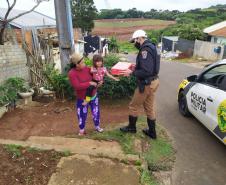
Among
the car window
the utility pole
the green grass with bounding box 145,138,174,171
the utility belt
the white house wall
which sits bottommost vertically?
the white house wall

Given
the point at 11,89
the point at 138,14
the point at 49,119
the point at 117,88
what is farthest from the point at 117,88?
the point at 138,14

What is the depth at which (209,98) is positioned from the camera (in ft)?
16.1

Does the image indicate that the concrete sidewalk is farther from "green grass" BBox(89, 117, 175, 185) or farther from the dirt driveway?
the dirt driveway

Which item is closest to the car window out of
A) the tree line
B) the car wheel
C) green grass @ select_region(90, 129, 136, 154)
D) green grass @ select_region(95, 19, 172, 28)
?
the car wheel

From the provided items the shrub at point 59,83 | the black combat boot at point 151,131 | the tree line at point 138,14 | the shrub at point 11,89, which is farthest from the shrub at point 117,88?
the tree line at point 138,14

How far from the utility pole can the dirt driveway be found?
1.38 meters

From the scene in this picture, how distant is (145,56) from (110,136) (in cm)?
158

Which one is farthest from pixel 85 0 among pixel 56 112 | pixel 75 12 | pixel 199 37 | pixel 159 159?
pixel 159 159

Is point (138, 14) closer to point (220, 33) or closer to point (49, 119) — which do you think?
point (220, 33)

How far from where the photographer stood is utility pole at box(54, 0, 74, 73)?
7.22m

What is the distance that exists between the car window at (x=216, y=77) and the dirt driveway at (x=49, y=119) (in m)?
1.91

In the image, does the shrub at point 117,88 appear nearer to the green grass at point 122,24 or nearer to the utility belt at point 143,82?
the utility belt at point 143,82

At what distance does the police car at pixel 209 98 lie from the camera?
14.8 feet

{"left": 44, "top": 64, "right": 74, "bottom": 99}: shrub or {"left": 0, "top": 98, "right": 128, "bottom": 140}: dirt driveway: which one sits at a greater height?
{"left": 44, "top": 64, "right": 74, "bottom": 99}: shrub
